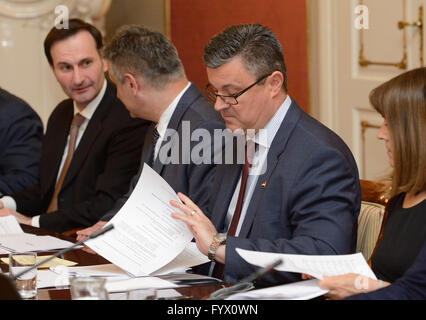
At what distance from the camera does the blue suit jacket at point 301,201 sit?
2148 millimetres

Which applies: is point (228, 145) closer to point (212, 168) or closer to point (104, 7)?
point (212, 168)

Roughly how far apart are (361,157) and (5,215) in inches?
85.4

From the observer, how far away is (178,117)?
3.03 metres

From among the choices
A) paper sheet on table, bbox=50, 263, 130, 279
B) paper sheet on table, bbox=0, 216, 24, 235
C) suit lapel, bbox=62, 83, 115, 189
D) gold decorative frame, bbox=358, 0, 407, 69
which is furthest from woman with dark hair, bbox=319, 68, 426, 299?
gold decorative frame, bbox=358, 0, 407, 69

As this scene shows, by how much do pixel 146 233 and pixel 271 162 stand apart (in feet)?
1.44

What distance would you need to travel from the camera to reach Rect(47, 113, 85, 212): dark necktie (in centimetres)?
370

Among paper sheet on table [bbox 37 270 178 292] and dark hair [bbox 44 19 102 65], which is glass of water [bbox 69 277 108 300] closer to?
paper sheet on table [bbox 37 270 178 292]

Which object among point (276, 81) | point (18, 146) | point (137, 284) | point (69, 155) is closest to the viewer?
point (137, 284)

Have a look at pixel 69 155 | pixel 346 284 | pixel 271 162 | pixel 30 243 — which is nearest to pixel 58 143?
pixel 69 155

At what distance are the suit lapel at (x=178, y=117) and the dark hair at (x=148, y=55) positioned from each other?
89 millimetres

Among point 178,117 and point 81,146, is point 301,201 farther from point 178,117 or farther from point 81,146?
point 81,146

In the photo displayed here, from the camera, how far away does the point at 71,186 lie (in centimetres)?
362

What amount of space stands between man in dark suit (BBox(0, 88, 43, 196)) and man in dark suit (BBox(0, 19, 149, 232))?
0.18 metres

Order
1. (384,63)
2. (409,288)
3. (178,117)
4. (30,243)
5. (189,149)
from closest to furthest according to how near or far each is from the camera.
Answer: (409,288)
(30,243)
(189,149)
(178,117)
(384,63)
